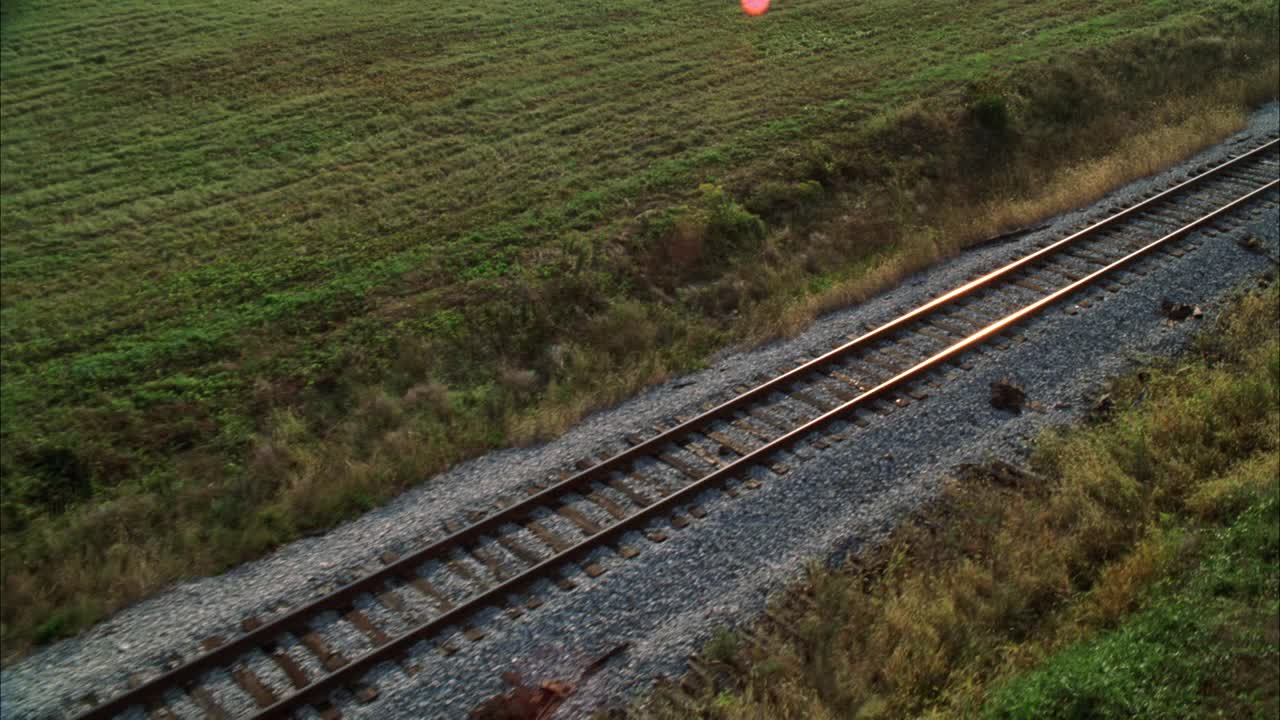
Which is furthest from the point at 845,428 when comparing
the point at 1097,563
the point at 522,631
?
the point at 522,631

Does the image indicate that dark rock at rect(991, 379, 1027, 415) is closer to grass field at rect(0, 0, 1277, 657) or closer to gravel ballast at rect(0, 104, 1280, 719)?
gravel ballast at rect(0, 104, 1280, 719)

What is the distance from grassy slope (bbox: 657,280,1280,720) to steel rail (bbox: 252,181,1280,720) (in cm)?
189

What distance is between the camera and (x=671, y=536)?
1012 cm

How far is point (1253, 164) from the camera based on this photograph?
19.4 m

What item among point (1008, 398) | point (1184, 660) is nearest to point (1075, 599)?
point (1184, 660)

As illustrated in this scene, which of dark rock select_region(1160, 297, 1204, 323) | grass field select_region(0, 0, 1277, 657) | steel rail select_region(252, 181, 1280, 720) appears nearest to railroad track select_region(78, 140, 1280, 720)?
steel rail select_region(252, 181, 1280, 720)

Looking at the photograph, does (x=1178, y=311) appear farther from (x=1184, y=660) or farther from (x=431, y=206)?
(x=431, y=206)

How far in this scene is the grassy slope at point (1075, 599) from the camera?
7.53 metres

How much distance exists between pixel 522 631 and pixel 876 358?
6759mm

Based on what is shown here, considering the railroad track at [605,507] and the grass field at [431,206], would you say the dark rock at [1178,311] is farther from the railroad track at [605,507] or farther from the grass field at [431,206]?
the grass field at [431,206]

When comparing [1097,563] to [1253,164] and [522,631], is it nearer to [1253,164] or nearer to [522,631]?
[522,631]

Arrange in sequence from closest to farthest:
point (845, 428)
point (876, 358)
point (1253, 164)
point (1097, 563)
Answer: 1. point (1097, 563)
2. point (845, 428)
3. point (876, 358)
4. point (1253, 164)

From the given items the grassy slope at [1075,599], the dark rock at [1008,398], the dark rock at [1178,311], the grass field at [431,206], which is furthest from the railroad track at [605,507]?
the grassy slope at [1075,599]

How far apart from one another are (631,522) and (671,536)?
0.46 metres
